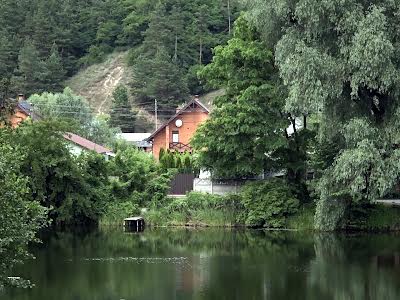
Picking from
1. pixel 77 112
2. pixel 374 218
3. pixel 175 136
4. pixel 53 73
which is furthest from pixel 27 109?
pixel 374 218

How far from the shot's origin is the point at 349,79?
3438cm

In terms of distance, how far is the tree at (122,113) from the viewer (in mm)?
96438

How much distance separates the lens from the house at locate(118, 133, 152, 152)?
8375cm

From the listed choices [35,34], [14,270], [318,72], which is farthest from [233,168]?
[35,34]

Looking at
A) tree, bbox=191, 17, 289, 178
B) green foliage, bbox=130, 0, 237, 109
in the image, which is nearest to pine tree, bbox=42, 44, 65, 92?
green foliage, bbox=130, 0, 237, 109

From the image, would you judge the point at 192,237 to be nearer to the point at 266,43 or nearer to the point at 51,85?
the point at 266,43

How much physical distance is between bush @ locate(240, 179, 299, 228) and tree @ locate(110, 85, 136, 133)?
175 feet

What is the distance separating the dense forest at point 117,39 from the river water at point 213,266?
55967 mm

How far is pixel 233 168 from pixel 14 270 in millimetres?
18638

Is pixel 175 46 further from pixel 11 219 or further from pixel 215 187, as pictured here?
pixel 11 219

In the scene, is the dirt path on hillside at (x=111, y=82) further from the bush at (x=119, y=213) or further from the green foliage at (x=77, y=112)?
the bush at (x=119, y=213)

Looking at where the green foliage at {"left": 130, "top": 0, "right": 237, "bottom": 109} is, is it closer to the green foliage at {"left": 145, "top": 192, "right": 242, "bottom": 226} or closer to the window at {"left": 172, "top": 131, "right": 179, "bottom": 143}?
the window at {"left": 172, "top": 131, "right": 179, "bottom": 143}

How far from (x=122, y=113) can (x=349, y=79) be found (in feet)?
210

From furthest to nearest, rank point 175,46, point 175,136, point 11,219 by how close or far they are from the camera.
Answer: point 175,46, point 175,136, point 11,219
